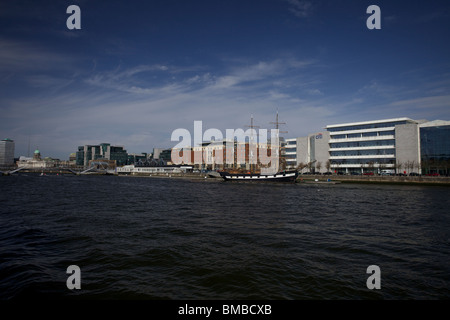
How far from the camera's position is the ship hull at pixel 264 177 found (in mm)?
86819

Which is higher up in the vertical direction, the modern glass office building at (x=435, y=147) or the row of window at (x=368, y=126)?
the row of window at (x=368, y=126)

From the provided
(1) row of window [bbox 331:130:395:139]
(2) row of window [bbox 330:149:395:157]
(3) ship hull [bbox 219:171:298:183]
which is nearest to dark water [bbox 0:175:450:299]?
(3) ship hull [bbox 219:171:298:183]

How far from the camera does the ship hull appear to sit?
86819 mm

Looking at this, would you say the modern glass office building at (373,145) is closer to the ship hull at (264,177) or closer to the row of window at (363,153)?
the row of window at (363,153)

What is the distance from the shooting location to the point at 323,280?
9070mm

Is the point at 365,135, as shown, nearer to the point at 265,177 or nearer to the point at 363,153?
the point at 363,153

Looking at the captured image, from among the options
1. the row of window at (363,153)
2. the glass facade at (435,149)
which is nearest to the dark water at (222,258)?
the glass facade at (435,149)

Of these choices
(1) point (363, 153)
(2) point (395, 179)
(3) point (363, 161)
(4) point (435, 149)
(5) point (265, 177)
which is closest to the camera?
(2) point (395, 179)

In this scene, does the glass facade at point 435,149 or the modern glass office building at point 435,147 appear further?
the modern glass office building at point 435,147

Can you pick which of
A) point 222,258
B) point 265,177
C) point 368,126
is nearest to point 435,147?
point 368,126

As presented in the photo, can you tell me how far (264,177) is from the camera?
92812 millimetres

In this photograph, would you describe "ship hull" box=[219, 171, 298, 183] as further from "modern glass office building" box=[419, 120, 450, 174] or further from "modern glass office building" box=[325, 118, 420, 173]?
"modern glass office building" box=[419, 120, 450, 174]
